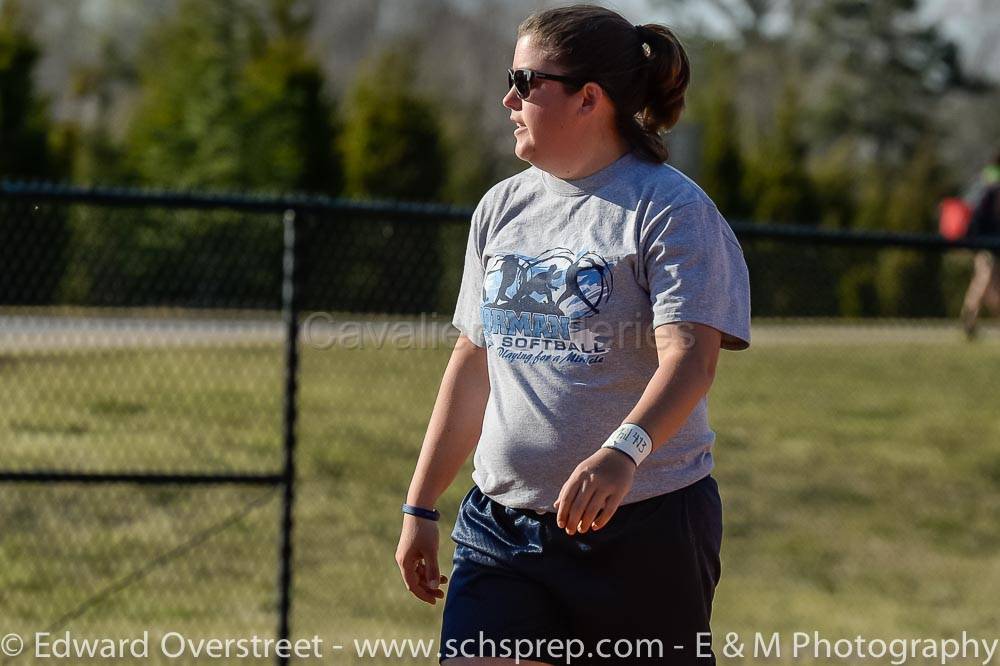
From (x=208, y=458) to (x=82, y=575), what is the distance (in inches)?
28.7

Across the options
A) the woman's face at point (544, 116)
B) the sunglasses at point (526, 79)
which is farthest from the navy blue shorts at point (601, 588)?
the sunglasses at point (526, 79)

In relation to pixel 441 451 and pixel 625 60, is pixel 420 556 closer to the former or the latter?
pixel 441 451

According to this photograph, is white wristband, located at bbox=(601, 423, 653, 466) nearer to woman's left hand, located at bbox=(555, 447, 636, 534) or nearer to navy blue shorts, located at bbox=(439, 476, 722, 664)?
woman's left hand, located at bbox=(555, 447, 636, 534)

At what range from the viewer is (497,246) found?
230cm

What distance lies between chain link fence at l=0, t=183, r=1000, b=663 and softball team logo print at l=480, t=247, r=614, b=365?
188cm

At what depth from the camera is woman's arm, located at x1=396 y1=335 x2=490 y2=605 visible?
7.91 ft

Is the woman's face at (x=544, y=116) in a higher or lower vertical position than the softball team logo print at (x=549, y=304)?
higher

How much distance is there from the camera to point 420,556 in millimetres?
2422

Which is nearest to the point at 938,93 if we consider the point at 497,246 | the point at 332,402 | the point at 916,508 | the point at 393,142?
the point at 393,142

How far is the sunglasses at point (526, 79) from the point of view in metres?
2.18

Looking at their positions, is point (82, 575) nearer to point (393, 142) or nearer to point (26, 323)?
point (26, 323)

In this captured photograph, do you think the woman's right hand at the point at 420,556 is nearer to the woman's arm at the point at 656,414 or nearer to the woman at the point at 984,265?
the woman's arm at the point at 656,414

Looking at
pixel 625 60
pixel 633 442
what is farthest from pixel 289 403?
pixel 633 442

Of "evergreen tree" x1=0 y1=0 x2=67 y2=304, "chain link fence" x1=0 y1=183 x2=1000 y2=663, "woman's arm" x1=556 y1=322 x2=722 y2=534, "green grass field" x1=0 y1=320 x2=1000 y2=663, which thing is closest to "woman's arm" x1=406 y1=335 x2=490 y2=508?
"woman's arm" x1=556 y1=322 x2=722 y2=534
